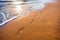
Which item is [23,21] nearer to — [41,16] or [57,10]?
[41,16]

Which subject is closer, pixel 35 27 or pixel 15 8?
pixel 35 27

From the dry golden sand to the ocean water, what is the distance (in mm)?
88

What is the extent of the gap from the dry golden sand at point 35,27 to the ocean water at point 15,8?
88mm

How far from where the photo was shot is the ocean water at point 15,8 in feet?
3.99

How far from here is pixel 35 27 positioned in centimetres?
100

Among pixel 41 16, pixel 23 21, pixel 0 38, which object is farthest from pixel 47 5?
pixel 0 38

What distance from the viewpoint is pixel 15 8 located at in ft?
4.59

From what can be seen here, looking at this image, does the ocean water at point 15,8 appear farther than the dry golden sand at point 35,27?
Yes

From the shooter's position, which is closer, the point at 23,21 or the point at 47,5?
the point at 23,21

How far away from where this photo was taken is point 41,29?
97cm

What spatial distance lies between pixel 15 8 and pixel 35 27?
0.48 m

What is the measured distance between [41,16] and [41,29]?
24 centimetres

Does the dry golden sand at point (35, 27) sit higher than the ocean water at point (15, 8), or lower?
lower

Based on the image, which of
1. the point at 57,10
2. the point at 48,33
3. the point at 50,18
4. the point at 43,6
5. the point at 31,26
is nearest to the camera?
the point at 48,33
